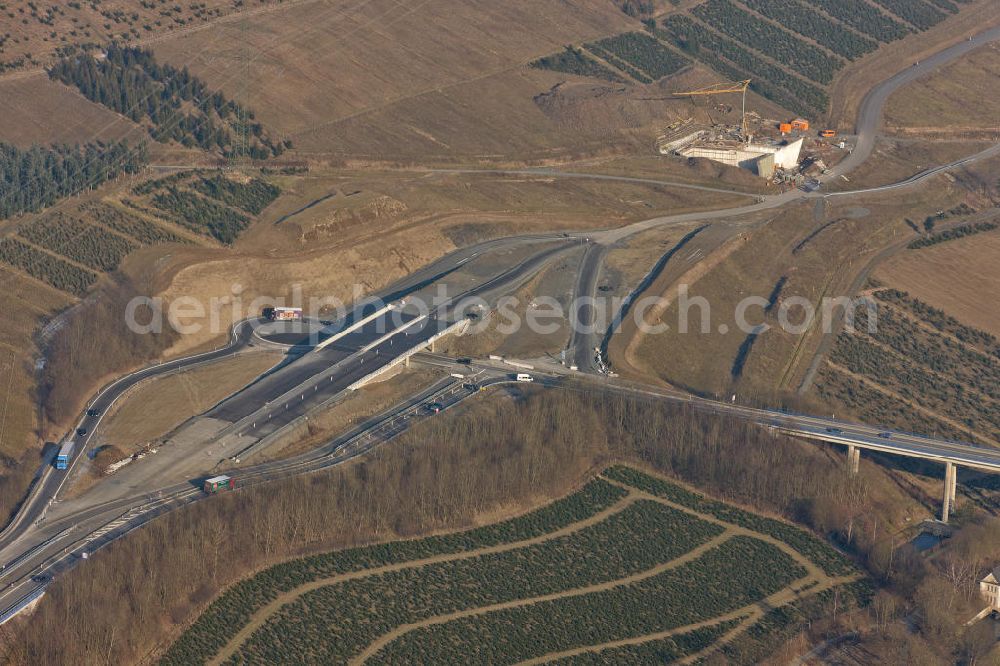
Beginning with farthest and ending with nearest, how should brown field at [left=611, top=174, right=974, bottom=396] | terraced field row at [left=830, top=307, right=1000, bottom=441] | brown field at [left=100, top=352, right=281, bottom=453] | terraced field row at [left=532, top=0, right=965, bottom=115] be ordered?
1. terraced field row at [left=532, top=0, right=965, bottom=115]
2. terraced field row at [left=830, top=307, right=1000, bottom=441]
3. brown field at [left=611, top=174, right=974, bottom=396]
4. brown field at [left=100, top=352, right=281, bottom=453]

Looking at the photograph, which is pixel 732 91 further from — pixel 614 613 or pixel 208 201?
pixel 614 613

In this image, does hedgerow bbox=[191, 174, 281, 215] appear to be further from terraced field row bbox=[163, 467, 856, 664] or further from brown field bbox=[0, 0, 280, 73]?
terraced field row bbox=[163, 467, 856, 664]

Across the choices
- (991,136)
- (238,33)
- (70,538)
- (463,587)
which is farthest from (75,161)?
(991,136)

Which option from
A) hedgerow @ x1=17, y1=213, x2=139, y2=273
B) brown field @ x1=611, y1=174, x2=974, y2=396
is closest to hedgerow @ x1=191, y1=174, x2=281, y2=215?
hedgerow @ x1=17, y1=213, x2=139, y2=273

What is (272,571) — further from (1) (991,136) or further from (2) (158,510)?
(1) (991,136)

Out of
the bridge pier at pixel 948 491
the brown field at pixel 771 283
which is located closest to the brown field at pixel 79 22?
the brown field at pixel 771 283

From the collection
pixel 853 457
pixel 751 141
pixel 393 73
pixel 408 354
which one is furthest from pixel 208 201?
pixel 751 141
